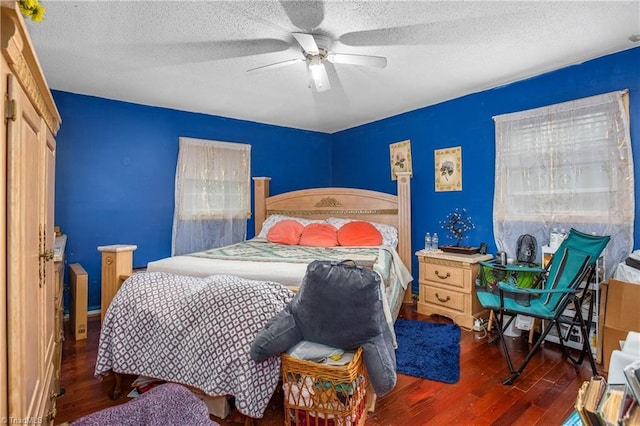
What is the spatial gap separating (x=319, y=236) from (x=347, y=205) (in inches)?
30.2

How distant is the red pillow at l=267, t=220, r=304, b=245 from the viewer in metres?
3.82

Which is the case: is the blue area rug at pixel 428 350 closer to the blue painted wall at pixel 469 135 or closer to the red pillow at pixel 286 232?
the blue painted wall at pixel 469 135

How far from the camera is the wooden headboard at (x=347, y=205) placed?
382cm

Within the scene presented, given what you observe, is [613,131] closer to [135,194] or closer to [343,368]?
[343,368]

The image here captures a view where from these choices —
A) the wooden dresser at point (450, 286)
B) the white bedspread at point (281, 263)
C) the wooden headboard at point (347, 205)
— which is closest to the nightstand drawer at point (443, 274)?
the wooden dresser at point (450, 286)

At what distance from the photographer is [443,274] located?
330 cm

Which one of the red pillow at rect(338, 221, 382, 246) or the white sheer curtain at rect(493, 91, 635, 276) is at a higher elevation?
the white sheer curtain at rect(493, 91, 635, 276)

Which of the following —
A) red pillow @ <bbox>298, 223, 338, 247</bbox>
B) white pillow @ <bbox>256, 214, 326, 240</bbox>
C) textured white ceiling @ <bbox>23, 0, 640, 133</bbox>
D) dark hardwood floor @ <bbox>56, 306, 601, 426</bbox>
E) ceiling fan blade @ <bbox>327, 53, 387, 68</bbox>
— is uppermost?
textured white ceiling @ <bbox>23, 0, 640, 133</bbox>

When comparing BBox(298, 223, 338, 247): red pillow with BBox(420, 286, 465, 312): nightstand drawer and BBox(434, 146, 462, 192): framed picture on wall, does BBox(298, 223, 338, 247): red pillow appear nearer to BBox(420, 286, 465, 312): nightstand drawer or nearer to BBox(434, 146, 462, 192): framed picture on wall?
BBox(420, 286, 465, 312): nightstand drawer

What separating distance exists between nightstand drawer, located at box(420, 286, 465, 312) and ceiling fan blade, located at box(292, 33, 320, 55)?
2569 millimetres

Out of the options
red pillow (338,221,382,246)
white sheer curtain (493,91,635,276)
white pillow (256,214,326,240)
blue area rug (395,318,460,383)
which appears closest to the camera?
blue area rug (395,318,460,383)

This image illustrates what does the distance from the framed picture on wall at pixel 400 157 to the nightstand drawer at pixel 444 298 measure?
156 centimetres

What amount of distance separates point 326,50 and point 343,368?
6.89ft

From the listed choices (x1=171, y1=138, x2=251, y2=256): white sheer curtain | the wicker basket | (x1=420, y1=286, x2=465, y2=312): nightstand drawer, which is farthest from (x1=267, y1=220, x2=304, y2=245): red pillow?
the wicker basket
